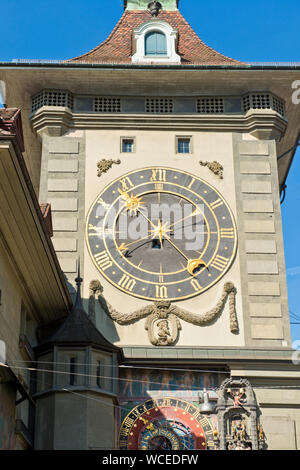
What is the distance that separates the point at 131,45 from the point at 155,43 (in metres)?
1.18

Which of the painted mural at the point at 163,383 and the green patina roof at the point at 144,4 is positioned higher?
the green patina roof at the point at 144,4

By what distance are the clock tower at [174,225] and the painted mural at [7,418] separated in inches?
78.5

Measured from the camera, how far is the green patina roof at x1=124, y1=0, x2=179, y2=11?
35.5 m

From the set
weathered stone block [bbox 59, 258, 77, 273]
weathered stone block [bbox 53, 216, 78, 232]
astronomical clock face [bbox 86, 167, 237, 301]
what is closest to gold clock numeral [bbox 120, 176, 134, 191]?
astronomical clock face [bbox 86, 167, 237, 301]

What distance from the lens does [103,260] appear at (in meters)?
27.0

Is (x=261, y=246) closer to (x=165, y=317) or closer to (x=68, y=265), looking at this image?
(x=165, y=317)

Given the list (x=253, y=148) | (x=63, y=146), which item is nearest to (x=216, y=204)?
(x=253, y=148)

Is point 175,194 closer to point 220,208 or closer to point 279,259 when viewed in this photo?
point 220,208

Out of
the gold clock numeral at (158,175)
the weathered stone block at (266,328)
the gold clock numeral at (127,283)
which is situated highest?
the gold clock numeral at (158,175)

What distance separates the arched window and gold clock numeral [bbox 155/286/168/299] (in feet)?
26.9

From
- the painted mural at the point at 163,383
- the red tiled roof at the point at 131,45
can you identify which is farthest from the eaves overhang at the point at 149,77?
the painted mural at the point at 163,383

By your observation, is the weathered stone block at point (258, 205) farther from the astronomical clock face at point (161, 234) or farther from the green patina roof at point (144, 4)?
the green patina roof at point (144, 4)

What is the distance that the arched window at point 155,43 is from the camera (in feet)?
103

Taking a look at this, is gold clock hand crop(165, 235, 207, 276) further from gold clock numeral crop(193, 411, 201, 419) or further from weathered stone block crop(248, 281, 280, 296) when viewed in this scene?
gold clock numeral crop(193, 411, 201, 419)
